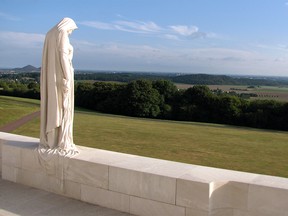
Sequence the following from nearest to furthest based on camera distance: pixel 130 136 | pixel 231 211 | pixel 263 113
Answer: pixel 231 211 → pixel 130 136 → pixel 263 113

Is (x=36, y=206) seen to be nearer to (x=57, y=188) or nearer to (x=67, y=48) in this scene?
(x=57, y=188)

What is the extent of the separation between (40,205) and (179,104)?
49309 millimetres

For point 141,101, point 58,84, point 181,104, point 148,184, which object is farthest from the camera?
point 181,104

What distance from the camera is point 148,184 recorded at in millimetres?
5391

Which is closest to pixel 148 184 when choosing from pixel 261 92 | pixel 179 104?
pixel 179 104

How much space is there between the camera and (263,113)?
157ft

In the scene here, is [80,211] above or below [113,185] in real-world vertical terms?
below

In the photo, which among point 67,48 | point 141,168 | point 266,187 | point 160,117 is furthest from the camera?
point 160,117

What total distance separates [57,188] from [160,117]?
4789 cm

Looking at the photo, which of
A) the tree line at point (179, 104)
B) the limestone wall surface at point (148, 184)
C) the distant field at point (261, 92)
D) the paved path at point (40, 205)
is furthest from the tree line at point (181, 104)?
the paved path at point (40, 205)

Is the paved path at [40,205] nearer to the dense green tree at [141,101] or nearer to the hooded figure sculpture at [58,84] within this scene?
the hooded figure sculpture at [58,84]

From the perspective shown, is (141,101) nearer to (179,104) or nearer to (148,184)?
(179,104)

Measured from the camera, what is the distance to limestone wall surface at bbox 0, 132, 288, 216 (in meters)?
4.86

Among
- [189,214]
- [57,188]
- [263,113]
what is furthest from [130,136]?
[263,113]
